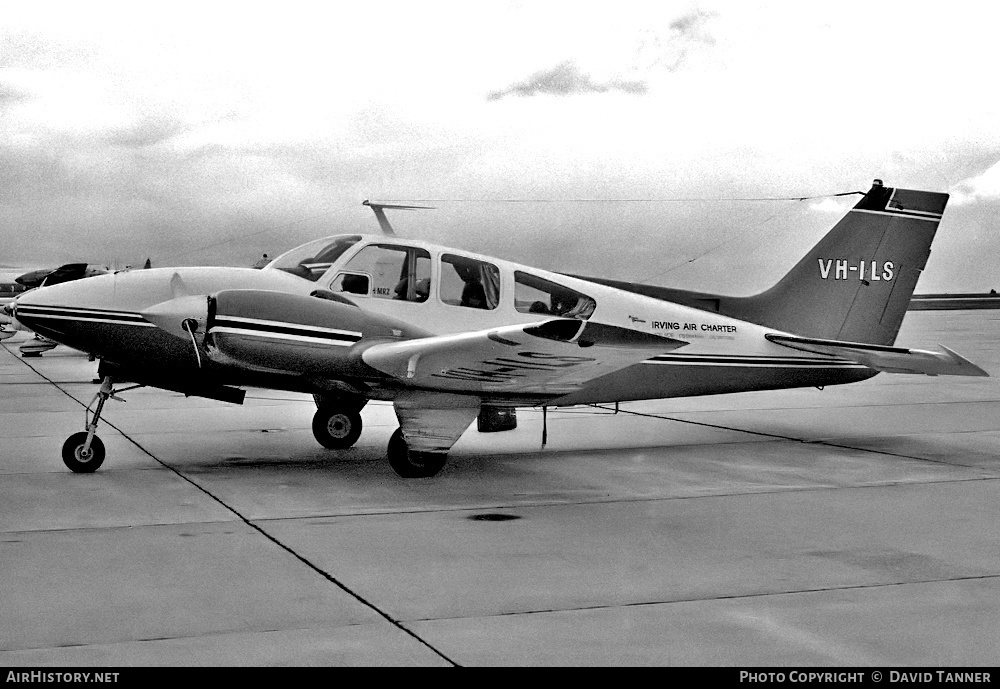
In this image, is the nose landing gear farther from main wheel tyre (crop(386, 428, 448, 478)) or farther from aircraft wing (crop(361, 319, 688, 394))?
aircraft wing (crop(361, 319, 688, 394))

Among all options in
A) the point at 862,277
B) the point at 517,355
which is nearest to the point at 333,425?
the point at 517,355

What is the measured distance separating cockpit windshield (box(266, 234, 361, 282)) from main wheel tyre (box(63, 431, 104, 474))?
223 centimetres

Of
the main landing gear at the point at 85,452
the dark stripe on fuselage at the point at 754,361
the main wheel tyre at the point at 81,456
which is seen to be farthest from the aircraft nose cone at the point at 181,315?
the dark stripe on fuselage at the point at 754,361

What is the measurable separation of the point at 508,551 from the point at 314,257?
438 cm

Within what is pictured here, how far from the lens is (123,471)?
9422 mm

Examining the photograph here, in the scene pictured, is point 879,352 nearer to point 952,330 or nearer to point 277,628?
point 277,628

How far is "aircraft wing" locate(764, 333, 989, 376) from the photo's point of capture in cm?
982

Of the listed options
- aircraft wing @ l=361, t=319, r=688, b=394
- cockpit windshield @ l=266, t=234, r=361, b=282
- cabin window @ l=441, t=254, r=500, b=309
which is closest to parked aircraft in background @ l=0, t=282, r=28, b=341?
cockpit windshield @ l=266, t=234, r=361, b=282

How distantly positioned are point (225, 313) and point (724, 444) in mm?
5777

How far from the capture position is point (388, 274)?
384 inches

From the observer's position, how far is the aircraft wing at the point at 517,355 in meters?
7.67

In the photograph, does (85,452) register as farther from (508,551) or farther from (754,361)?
(754,361)

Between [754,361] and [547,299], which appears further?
[754,361]

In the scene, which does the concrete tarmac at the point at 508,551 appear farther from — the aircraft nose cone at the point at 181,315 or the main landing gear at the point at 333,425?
the aircraft nose cone at the point at 181,315
